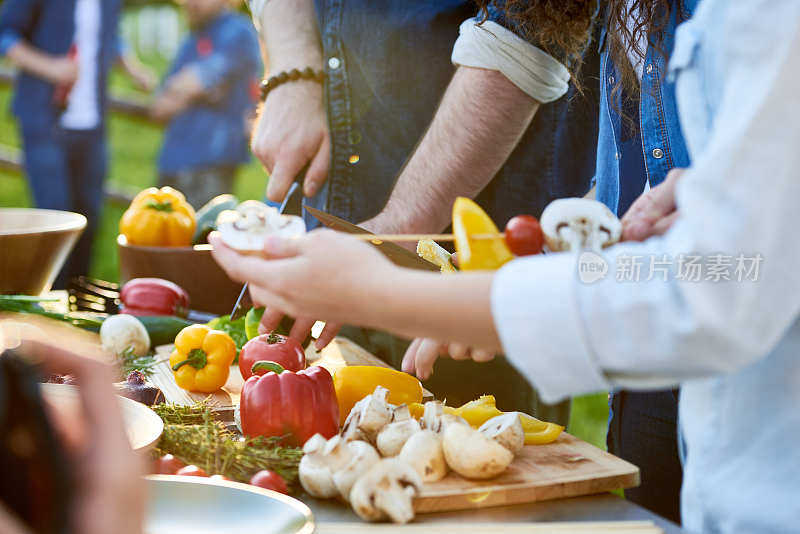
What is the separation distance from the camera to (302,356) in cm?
211

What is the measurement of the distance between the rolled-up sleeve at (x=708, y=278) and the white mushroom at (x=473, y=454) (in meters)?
0.45

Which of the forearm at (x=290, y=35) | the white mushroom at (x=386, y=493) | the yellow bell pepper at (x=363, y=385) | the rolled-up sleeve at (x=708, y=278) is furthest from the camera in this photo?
the forearm at (x=290, y=35)

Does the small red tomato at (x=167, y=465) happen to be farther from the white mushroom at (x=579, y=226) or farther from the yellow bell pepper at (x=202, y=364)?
the white mushroom at (x=579, y=226)

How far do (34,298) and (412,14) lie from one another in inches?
53.4

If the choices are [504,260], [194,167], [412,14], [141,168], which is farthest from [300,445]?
[141,168]

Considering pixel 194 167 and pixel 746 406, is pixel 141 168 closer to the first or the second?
pixel 194 167

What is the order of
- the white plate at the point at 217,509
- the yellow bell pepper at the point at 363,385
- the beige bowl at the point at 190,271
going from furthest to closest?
1. the beige bowl at the point at 190,271
2. the yellow bell pepper at the point at 363,385
3. the white plate at the point at 217,509

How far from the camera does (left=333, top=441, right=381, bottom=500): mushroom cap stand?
4.46ft

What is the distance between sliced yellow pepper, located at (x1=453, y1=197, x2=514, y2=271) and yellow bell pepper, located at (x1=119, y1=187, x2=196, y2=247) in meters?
1.90

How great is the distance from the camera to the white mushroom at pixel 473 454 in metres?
1.41

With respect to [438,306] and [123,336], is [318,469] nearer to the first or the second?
[438,306]

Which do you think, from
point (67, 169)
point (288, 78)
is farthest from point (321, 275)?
point (67, 169)

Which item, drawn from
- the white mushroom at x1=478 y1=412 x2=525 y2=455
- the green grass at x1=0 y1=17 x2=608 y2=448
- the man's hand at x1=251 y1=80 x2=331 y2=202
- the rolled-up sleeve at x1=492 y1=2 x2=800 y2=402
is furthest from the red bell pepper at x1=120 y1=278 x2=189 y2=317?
the green grass at x1=0 y1=17 x2=608 y2=448

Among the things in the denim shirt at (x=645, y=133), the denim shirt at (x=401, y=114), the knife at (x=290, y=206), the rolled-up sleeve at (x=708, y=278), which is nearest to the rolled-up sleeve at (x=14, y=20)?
the denim shirt at (x=401, y=114)
